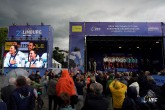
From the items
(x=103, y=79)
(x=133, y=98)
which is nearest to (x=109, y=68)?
(x=103, y=79)

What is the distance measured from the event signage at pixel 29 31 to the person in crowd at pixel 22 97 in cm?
2150

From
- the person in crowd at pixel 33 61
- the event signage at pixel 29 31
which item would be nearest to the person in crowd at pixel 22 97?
the person in crowd at pixel 33 61

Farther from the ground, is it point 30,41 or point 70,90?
point 30,41

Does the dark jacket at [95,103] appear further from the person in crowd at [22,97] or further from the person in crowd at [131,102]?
the person in crowd at [22,97]

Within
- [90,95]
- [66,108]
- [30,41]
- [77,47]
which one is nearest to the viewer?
[66,108]

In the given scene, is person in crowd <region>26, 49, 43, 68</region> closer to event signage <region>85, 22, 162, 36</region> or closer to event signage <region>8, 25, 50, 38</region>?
event signage <region>8, 25, 50, 38</region>

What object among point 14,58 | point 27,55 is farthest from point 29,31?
point 14,58

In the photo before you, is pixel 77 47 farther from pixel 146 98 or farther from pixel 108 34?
pixel 146 98

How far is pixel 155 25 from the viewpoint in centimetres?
2323

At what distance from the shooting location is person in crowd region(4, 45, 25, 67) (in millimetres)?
24125

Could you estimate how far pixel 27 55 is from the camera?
24.2 metres

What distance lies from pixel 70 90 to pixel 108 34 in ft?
55.9

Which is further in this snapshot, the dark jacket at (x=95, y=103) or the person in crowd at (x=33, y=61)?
the person in crowd at (x=33, y=61)

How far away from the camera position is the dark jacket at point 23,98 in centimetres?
447
